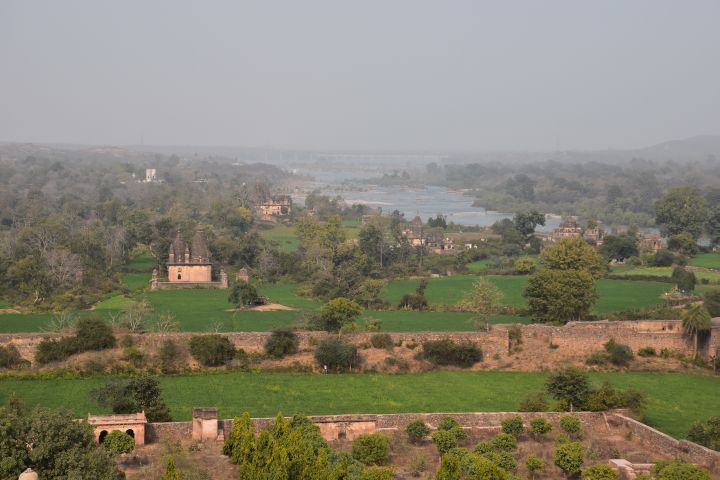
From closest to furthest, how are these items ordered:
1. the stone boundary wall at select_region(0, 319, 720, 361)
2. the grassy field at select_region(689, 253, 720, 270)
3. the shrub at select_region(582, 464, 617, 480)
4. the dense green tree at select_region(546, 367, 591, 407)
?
the shrub at select_region(582, 464, 617, 480)
the dense green tree at select_region(546, 367, 591, 407)
the stone boundary wall at select_region(0, 319, 720, 361)
the grassy field at select_region(689, 253, 720, 270)

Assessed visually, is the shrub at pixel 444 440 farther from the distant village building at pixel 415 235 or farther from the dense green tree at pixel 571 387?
the distant village building at pixel 415 235

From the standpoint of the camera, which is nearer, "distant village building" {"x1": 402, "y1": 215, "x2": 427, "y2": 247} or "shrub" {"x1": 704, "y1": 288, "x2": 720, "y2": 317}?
"shrub" {"x1": 704, "y1": 288, "x2": 720, "y2": 317}

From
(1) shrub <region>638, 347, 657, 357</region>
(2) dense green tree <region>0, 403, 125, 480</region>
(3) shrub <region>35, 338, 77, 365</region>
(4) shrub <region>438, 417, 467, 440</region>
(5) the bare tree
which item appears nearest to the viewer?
(2) dense green tree <region>0, 403, 125, 480</region>

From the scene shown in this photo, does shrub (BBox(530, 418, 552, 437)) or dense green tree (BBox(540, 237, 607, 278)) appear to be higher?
dense green tree (BBox(540, 237, 607, 278))

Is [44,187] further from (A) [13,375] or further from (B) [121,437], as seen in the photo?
(B) [121,437]

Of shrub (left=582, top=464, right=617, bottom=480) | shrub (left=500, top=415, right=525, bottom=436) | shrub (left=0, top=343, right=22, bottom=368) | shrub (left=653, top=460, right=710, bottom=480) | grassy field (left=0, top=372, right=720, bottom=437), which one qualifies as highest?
shrub (left=653, top=460, right=710, bottom=480)

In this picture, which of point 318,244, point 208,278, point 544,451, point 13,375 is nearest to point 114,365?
point 13,375

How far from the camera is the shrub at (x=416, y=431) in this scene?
24.5 metres

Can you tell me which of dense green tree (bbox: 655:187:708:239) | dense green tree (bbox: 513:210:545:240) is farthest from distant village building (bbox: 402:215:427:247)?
dense green tree (bbox: 655:187:708:239)

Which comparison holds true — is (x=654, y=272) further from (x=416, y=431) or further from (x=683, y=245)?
(x=416, y=431)

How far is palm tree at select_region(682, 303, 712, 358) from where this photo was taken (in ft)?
115

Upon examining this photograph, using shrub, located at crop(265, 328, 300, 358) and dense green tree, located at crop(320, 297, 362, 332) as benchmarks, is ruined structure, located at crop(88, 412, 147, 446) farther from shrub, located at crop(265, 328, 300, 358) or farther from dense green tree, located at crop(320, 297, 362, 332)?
dense green tree, located at crop(320, 297, 362, 332)

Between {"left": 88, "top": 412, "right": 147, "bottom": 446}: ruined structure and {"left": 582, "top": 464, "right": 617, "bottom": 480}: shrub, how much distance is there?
969 centimetres

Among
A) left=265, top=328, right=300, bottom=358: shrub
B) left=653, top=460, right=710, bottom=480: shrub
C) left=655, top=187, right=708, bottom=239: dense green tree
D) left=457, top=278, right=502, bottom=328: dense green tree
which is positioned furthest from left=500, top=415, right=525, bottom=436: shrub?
left=655, top=187, right=708, bottom=239: dense green tree
